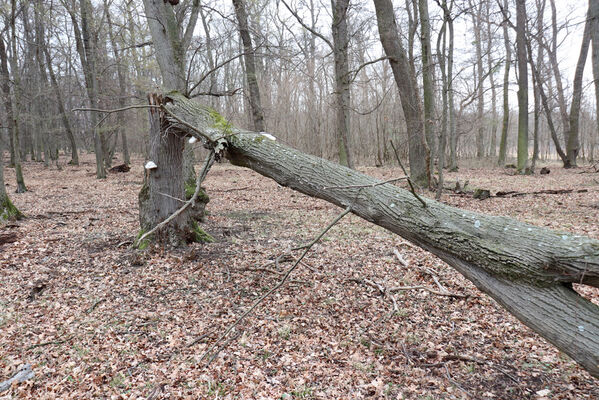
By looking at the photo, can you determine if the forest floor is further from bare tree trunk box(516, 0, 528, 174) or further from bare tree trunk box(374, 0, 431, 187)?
bare tree trunk box(516, 0, 528, 174)

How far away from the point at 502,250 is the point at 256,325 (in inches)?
93.1

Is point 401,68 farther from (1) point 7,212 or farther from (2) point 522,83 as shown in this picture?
(1) point 7,212

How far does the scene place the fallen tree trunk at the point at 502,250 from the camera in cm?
217

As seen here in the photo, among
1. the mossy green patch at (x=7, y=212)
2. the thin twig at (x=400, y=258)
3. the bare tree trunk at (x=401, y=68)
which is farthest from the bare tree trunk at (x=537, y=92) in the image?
the mossy green patch at (x=7, y=212)

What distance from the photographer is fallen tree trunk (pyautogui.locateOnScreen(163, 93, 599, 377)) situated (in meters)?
2.17

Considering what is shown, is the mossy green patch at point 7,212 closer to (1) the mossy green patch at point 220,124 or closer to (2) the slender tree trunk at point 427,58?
(1) the mossy green patch at point 220,124

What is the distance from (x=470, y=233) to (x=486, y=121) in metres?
25.2

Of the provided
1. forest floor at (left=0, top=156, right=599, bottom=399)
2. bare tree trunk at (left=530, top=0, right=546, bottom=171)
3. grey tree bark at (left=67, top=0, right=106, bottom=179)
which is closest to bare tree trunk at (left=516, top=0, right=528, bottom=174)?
bare tree trunk at (left=530, top=0, right=546, bottom=171)

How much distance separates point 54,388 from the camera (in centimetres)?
274

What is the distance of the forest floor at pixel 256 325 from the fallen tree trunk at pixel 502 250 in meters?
0.75

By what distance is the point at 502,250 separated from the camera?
242 cm

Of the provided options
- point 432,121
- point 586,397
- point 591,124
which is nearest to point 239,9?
point 432,121

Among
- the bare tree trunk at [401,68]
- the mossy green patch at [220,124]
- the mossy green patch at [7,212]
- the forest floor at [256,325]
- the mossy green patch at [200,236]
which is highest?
the bare tree trunk at [401,68]

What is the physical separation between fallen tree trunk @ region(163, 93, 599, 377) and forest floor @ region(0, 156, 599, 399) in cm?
75
